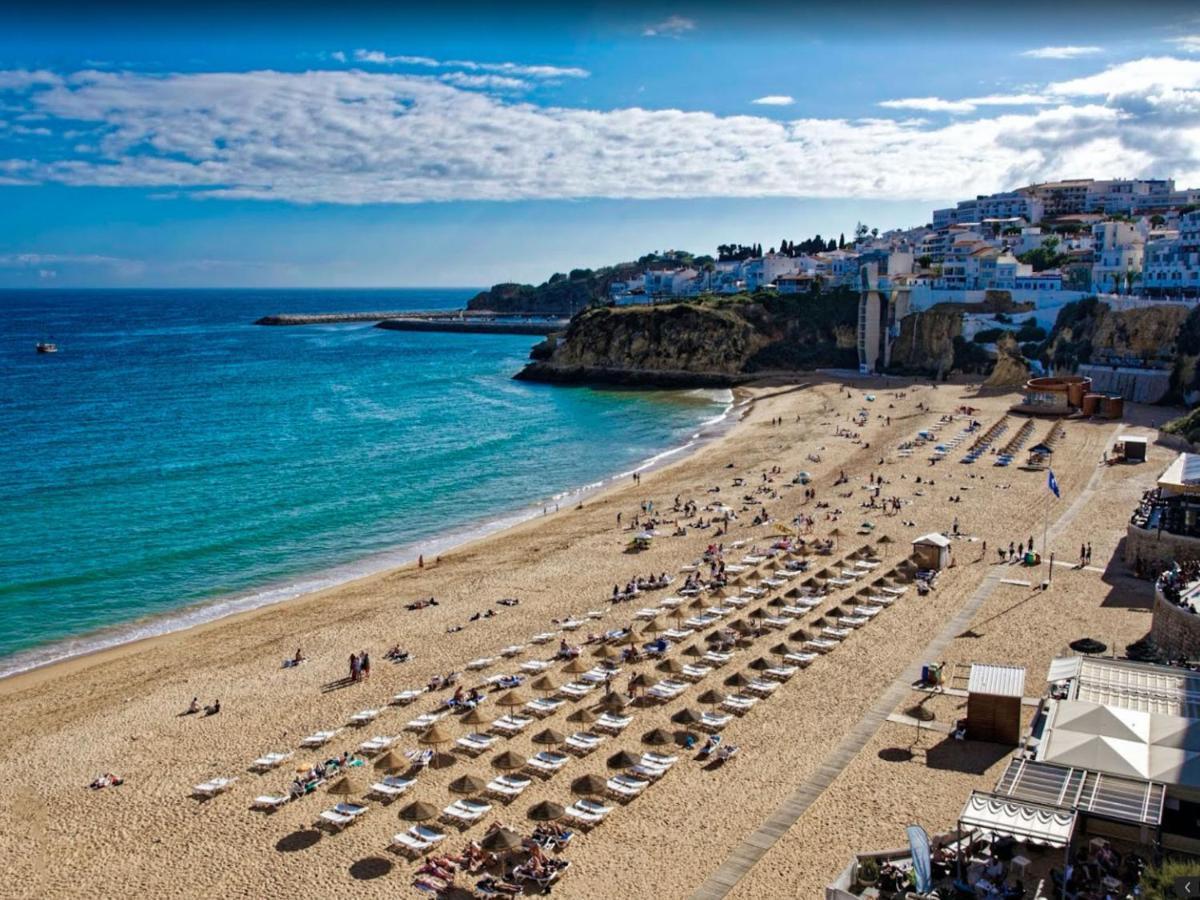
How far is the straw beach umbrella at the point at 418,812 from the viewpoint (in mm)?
16984

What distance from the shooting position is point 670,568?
32.8 meters

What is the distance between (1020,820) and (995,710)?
5.33m

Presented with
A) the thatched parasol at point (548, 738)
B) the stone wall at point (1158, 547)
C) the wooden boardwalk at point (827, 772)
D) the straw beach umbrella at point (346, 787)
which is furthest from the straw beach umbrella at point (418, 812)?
the stone wall at point (1158, 547)

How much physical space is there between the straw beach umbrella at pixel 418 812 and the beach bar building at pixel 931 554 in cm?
1882

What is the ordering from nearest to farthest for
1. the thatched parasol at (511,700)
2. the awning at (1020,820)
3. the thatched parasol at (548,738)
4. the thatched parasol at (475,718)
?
the awning at (1020,820)
the thatched parasol at (548,738)
the thatched parasol at (475,718)
the thatched parasol at (511,700)

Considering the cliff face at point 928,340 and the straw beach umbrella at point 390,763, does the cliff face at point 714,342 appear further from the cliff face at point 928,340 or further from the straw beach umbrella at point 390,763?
the straw beach umbrella at point 390,763

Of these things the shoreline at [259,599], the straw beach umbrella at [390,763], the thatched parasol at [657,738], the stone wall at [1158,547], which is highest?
the stone wall at [1158,547]

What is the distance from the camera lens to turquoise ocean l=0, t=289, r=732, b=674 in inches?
1265

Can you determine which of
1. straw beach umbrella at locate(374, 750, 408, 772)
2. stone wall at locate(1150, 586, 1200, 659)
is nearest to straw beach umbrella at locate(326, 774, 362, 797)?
straw beach umbrella at locate(374, 750, 408, 772)

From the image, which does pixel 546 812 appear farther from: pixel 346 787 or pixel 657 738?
pixel 346 787

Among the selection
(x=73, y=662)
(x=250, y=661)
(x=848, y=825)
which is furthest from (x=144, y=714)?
(x=848, y=825)

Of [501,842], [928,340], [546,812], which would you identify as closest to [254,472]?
[546,812]

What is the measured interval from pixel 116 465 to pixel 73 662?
2803cm

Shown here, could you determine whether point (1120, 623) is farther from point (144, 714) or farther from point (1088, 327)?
point (1088, 327)
